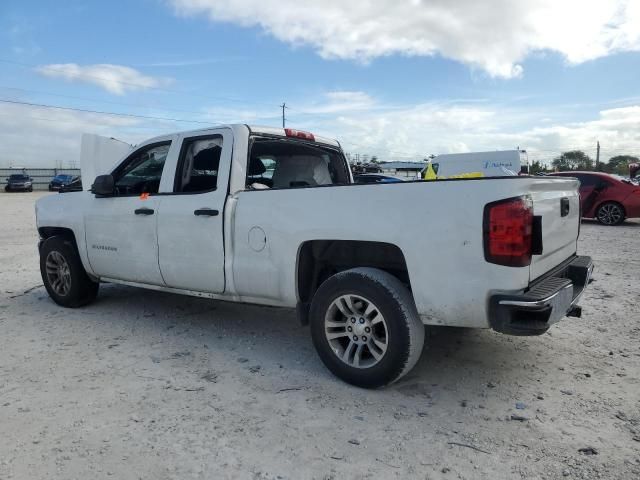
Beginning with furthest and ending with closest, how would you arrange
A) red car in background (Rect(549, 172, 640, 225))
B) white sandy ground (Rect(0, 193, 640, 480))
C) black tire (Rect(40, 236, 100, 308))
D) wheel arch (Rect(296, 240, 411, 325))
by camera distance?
1. red car in background (Rect(549, 172, 640, 225))
2. black tire (Rect(40, 236, 100, 308))
3. wheel arch (Rect(296, 240, 411, 325))
4. white sandy ground (Rect(0, 193, 640, 480))

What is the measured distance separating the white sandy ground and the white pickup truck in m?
0.46

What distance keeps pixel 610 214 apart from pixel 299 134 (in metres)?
11.7

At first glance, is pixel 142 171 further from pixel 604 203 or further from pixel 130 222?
pixel 604 203

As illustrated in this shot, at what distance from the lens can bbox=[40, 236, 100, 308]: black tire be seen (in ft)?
18.0

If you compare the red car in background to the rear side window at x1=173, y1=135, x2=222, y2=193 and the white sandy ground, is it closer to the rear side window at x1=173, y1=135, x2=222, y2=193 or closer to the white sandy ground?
the white sandy ground

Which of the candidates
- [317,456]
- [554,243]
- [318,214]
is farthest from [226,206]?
[554,243]

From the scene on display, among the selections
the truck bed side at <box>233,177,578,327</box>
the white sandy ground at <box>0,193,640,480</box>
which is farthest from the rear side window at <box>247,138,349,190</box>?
the white sandy ground at <box>0,193,640,480</box>

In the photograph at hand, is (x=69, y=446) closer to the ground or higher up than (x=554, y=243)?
closer to the ground

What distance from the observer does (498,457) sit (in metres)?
2.63

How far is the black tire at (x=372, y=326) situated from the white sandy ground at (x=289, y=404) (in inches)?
5.9

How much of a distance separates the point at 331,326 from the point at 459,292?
3.27ft

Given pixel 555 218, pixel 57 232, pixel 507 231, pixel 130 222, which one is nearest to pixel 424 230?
pixel 507 231

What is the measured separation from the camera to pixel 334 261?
3.84m

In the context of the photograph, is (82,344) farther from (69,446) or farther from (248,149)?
(248,149)
